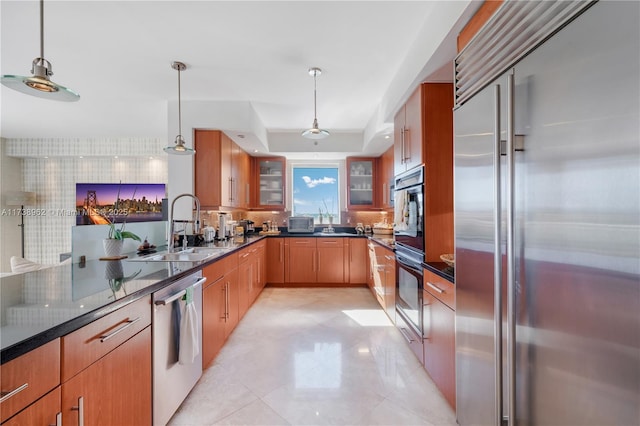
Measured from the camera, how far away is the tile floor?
1.73m

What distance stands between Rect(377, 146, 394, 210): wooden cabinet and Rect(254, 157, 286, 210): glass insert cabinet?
1743 millimetres

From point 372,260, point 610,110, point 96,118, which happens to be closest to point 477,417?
point 610,110

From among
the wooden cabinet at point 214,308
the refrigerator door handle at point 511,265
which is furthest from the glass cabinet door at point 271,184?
the refrigerator door handle at point 511,265

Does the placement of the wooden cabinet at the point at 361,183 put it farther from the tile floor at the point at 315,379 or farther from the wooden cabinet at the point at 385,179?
the tile floor at the point at 315,379

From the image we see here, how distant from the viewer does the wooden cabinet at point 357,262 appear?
4.72 m

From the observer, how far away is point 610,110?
0.67 meters

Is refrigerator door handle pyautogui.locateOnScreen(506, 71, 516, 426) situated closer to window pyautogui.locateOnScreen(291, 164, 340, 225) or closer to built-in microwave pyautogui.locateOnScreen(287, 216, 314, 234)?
built-in microwave pyautogui.locateOnScreen(287, 216, 314, 234)

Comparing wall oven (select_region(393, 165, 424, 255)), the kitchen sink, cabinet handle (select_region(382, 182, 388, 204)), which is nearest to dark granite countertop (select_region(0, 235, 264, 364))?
the kitchen sink

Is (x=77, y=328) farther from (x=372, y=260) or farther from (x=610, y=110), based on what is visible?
(x=372, y=260)

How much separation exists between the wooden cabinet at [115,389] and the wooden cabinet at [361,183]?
414 cm

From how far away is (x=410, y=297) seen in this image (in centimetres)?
245

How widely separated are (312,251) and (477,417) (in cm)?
355

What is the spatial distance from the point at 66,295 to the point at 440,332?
1996mm

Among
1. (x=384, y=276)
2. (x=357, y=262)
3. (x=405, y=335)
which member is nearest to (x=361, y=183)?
(x=357, y=262)
